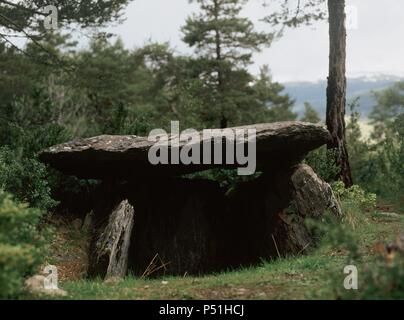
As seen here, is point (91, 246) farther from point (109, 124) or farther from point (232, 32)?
point (232, 32)

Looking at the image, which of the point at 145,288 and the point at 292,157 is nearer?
the point at 145,288

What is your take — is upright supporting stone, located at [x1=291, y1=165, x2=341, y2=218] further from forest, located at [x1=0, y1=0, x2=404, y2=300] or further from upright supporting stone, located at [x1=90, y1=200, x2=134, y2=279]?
upright supporting stone, located at [x1=90, y1=200, x2=134, y2=279]

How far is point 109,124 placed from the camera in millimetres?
14469

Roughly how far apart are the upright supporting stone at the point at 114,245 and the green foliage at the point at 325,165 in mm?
4676

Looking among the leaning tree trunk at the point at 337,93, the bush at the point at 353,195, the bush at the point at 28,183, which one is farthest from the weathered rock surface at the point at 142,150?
the leaning tree trunk at the point at 337,93

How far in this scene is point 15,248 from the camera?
5.00 m

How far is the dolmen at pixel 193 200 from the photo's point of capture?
379 inches

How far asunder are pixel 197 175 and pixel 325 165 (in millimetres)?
2834

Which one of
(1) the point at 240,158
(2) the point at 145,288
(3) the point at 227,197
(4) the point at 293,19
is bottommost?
(2) the point at 145,288

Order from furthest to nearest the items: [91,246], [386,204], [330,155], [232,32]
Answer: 1. [232,32]
2. [386,204]
3. [330,155]
4. [91,246]

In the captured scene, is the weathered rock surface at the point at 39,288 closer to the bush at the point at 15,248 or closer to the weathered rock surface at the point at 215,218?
the bush at the point at 15,248

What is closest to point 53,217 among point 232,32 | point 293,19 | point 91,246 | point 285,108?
point 91,246

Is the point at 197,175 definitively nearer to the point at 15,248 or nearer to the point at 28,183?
the point at 28,183

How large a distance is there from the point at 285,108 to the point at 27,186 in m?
36.7
